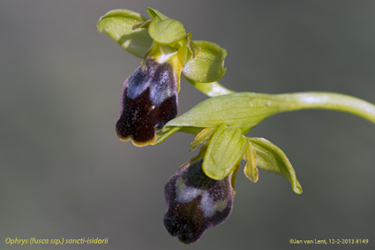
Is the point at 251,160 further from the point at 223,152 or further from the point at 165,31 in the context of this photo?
the point at 165,31

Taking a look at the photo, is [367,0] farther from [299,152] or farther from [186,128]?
[186,128]

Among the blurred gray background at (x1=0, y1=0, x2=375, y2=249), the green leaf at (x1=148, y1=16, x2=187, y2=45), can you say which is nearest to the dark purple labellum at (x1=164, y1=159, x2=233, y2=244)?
the green leaf at (x1=148, y1=16, x2=187, y2=45)

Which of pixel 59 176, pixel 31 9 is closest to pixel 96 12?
pixel 31 9

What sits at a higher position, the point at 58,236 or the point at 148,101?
the point at 148,101

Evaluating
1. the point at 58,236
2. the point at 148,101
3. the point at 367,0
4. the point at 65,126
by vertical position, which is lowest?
the point at 58,236

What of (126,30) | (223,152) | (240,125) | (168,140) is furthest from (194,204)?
(168,140)

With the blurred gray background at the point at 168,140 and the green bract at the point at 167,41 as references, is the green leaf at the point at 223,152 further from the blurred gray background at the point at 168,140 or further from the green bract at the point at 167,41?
the blurred gray background at the point at 168,140

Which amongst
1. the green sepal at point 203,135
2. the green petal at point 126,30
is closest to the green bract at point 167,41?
the green petal at point 126,30

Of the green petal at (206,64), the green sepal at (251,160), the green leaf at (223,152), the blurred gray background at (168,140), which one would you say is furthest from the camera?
the blurred gray background at (168,140)
